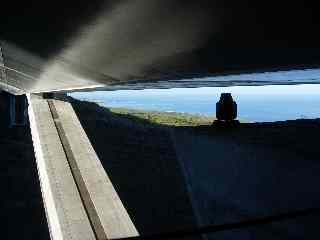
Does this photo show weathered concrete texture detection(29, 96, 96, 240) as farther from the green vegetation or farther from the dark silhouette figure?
the green vegetation

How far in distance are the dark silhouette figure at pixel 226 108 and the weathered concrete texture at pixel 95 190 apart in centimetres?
405

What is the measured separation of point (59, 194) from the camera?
9062 millimetres

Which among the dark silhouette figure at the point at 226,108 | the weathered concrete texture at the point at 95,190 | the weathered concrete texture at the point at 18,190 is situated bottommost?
the weathered concrete texture at the point at 18,190

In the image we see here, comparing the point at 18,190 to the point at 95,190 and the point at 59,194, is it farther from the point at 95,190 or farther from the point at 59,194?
the point at 59,194

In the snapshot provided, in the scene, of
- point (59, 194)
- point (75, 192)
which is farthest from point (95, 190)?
point (59, 194)

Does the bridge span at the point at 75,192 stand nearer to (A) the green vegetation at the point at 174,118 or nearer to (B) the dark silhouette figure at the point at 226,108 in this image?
(B) the dark silhouette figure at the point at 226,108

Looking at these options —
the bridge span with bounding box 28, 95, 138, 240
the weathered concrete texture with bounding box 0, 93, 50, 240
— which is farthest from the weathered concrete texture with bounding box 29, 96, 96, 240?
the weathered concrete texture with bounding box 0, 93, 50, 240

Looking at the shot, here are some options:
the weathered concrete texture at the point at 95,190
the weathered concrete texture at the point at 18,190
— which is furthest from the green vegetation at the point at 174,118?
the weathered concrete texture at the point at 95,190

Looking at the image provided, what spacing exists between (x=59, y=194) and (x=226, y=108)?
5742 mm

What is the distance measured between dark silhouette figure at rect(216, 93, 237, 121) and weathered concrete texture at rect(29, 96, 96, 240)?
4.95m

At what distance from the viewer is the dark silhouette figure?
1182 centimetres

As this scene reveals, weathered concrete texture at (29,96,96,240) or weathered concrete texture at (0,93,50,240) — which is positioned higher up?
weathered concrete texture at (29,96,96,240)

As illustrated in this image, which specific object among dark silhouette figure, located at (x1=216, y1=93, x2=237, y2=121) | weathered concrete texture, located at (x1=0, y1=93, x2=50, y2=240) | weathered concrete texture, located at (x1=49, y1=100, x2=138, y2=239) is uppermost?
dark silhouette figure, located at (x1=216, y1=93, x2=237, y2=121)

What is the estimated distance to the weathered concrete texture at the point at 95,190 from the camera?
25.5 feet
